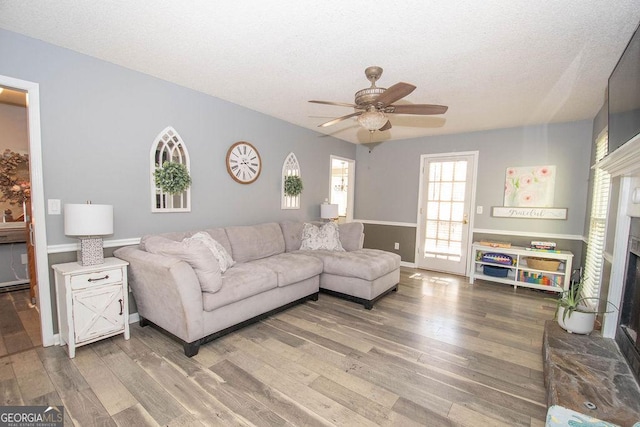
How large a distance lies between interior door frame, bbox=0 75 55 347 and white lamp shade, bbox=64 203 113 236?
0.93ft

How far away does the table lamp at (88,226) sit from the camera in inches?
87.2

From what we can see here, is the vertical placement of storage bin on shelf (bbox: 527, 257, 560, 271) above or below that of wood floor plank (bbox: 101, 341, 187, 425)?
above

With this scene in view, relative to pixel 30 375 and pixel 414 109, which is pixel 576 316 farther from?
pixel 30 375

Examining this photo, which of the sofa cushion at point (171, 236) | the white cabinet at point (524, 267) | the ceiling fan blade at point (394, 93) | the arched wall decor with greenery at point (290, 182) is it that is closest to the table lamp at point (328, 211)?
the arched wall decor with greenery at point (290, 182)

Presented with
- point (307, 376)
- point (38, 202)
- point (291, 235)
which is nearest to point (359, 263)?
point (291, 235)

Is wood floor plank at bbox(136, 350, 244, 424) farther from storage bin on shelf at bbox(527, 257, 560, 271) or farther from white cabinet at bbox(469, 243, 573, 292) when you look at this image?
storage bin on shelf at bbox(527, 257, 560, 271)

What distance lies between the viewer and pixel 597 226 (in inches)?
124

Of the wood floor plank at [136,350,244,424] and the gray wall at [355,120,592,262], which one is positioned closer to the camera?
the wood floor plank at [136,350,244,424]

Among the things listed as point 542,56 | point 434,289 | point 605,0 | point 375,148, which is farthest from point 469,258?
point 605,0

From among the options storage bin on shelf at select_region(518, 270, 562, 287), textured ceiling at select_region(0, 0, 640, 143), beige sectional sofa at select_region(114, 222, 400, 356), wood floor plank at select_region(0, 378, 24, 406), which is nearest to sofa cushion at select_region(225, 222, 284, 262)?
beige sectional sofa at select_region(114, 222, 400, 356)

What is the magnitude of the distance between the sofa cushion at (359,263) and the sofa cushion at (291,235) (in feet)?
1.13

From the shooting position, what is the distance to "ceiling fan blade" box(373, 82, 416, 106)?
1.94 m

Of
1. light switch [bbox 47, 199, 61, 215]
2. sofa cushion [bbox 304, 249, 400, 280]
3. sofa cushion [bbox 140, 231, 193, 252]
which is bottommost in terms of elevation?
sofa cushion [bbox 304, 249, 400, 280]

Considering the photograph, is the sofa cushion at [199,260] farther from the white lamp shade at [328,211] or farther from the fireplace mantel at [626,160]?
the fireplace mantel at [626,160]
